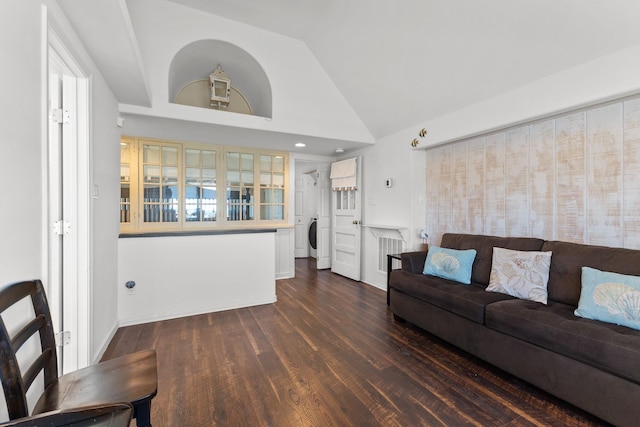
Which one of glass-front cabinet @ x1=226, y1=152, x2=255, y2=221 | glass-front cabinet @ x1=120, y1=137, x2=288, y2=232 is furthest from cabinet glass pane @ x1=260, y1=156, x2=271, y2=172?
glass-front cabinet @ x1=226, y1=152, x2=255, y2=221

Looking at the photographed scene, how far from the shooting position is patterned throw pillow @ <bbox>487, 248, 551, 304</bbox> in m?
2.23

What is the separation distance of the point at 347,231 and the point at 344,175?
3.15 feet

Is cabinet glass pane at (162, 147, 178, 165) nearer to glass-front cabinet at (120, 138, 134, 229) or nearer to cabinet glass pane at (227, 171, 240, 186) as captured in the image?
glass-front cabinet at (120, 138, 134, 229)

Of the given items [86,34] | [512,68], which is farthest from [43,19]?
[512,68]

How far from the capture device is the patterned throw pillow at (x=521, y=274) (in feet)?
7.31

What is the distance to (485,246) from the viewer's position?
280 cm

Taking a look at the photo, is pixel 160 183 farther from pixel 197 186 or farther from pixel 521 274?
pixel 521 274

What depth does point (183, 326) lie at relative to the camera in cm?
296

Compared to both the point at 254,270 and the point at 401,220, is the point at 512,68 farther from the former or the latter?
the point at 254,270

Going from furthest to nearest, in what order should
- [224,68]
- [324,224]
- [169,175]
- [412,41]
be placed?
1. [324,224]
2. [169,175]
3. [224,68]
4. [412,41]

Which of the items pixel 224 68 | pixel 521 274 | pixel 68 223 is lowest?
pixel 521 274

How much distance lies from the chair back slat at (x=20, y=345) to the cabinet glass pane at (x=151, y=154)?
3.35 metres

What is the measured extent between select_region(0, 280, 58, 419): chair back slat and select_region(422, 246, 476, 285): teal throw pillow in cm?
285

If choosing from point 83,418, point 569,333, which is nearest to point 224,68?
point 83,418
